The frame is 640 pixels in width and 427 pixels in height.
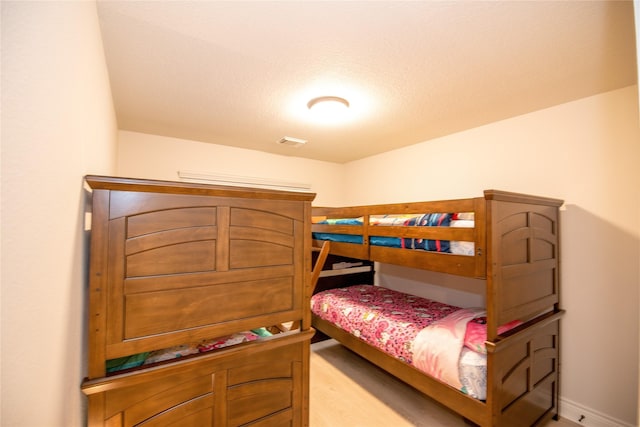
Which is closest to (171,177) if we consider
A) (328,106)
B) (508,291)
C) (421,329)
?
(328,106)

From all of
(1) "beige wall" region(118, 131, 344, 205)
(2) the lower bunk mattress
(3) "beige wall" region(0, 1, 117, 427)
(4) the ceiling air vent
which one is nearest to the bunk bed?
(3) "beige wall" region(0, 1, 117, 427)

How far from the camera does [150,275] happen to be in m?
1.07

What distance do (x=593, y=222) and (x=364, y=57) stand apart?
2.10 metres

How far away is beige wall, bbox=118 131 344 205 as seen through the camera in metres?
2.92

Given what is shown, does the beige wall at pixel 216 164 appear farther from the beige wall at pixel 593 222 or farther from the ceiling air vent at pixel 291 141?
the beige wall at pixel 593 222

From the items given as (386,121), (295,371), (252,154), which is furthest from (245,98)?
(295,371)

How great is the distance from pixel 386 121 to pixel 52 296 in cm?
253

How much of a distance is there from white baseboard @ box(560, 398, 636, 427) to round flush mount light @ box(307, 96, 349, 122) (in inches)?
114

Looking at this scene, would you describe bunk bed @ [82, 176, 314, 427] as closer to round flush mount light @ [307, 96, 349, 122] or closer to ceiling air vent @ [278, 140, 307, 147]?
round flush mount light @ [307, 96, 349, 122]

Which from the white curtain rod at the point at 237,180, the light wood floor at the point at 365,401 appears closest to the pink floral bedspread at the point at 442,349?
the light wood floor at the point at 365,401

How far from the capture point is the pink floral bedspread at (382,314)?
2127 millimetres

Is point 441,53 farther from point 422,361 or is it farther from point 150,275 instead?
point 422,361

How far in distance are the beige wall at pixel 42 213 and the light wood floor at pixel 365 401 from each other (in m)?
1.70

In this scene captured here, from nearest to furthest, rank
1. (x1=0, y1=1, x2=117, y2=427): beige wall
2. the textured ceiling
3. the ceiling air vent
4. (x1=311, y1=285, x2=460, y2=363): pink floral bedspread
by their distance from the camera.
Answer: (x1=0, y1=1, x2=117, y2=427): beige wall, the textured ceiling, (x1=311, y1=285, x2=460, y2=363): pink floral bedspread, the ceiling air vent
